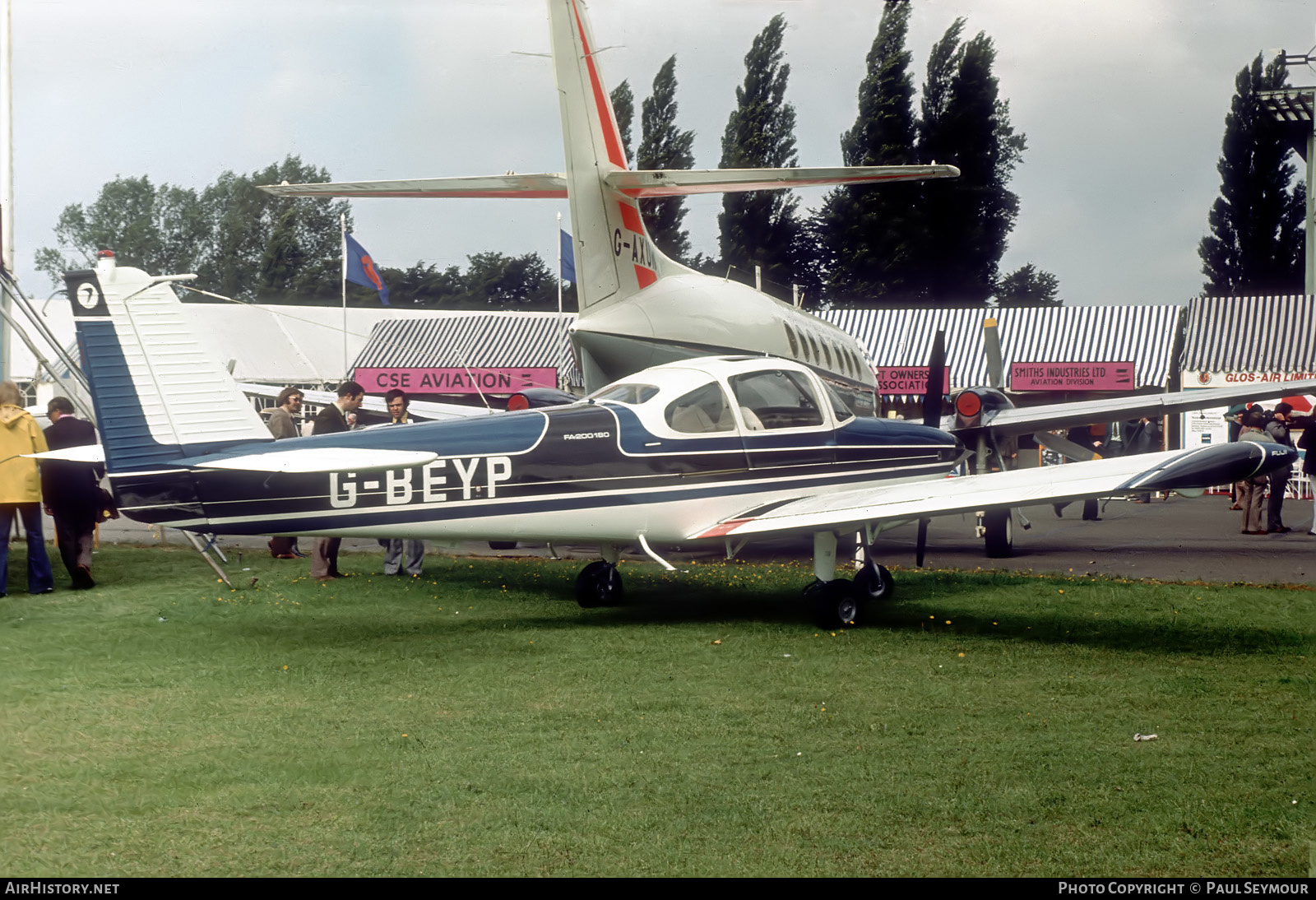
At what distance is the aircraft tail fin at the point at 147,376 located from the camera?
7941mm

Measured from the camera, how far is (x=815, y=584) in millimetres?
9703

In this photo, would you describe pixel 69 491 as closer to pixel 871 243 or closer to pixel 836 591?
pixel 836 591

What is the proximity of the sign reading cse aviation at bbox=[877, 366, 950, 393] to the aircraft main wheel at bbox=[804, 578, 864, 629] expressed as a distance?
2326 cm

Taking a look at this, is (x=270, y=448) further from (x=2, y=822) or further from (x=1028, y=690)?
(x=1028, y=690)

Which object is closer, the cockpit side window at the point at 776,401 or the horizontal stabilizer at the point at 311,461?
the horizontal stabilizer at the point at 311,461

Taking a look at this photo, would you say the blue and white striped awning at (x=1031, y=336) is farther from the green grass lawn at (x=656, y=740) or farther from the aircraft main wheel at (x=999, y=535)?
the green grass lawn at (x=656, y=740)

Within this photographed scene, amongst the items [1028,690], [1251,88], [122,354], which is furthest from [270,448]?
[1251,88]

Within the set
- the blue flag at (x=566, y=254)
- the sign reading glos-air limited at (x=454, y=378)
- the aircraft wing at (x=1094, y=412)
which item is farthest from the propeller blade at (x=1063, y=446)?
the sign reading glos-air limited at (x=454, y=378)

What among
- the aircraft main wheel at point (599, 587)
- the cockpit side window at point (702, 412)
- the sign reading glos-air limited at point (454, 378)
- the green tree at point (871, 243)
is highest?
the green tree at point (871, 243)

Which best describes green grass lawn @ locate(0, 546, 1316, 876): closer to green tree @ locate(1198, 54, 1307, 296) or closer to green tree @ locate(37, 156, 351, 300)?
green tree @ locate(1198, 54, 1307, 296)

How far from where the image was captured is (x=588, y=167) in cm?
1423

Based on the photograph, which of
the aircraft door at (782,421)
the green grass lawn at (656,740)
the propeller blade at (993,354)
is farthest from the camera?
the propeller blade at (993,354)

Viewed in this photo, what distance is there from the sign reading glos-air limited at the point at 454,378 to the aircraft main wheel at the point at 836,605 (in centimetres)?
→ 2821

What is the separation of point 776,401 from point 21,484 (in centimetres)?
728
